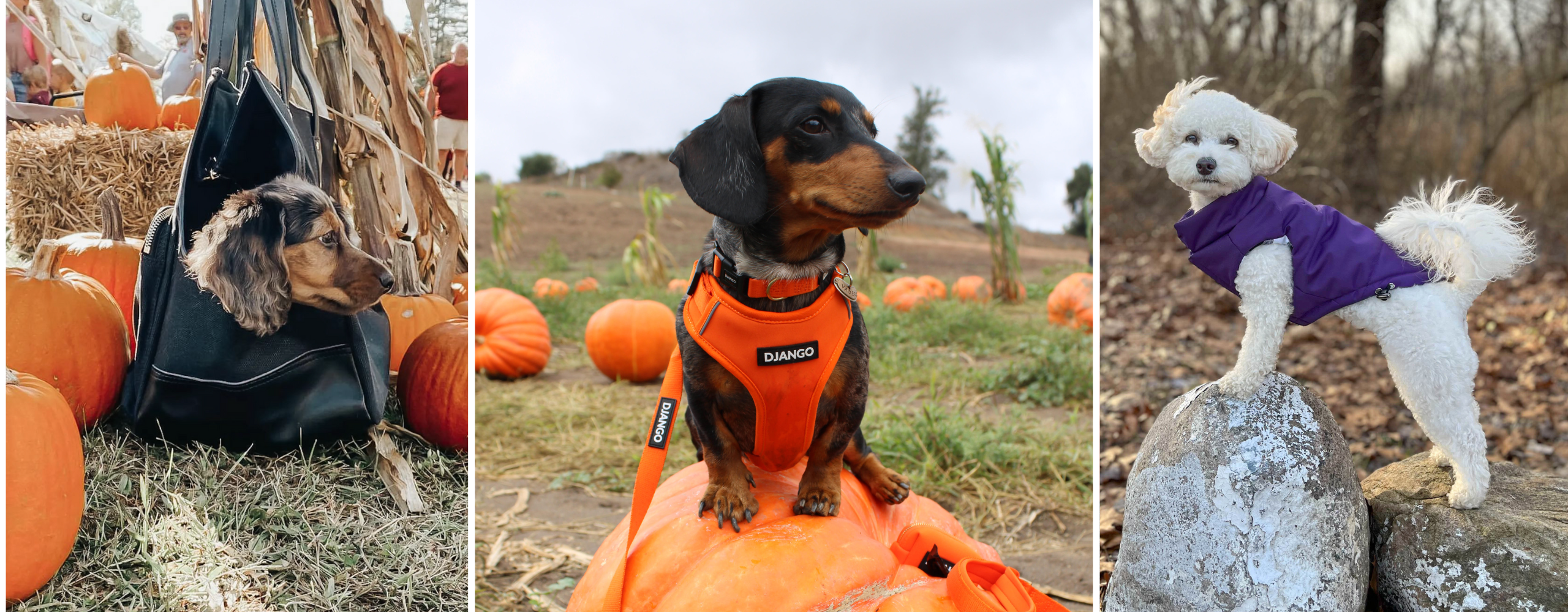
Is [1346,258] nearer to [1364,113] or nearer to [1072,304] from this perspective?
[1072,304]

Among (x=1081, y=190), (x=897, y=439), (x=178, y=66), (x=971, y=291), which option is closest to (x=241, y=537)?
(x=178, y=66)

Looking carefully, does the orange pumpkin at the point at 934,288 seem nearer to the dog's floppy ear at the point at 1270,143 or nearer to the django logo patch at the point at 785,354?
the django logo patch at the point at 785,354

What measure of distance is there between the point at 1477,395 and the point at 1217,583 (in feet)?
16.0

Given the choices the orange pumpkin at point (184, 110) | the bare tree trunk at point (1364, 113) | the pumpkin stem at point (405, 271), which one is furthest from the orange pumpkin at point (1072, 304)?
the orange pumpkin at point (184, 110)

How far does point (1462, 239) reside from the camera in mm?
2025

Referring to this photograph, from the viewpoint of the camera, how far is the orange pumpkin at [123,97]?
101 inches

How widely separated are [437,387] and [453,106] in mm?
902

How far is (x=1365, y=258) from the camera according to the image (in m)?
2.05

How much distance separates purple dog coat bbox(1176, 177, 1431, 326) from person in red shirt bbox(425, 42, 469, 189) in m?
2.17

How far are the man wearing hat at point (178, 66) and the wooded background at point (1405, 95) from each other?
8.72 meters

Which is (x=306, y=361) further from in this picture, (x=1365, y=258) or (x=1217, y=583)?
(x=1365, y=258)

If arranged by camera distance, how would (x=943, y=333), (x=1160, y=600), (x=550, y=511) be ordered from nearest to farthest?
(x=1160, y=600), (x=550, y=511), (x=943, y=333)

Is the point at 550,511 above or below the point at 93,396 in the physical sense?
below

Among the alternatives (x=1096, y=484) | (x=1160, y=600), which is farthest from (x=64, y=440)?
(x=1096, y=484)
